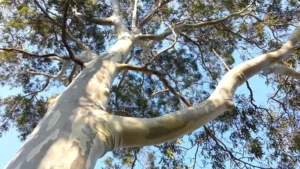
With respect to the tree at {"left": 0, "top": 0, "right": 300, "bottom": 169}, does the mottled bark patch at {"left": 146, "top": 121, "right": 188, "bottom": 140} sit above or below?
below

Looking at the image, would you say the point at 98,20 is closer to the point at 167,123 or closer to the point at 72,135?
the point at 167,123

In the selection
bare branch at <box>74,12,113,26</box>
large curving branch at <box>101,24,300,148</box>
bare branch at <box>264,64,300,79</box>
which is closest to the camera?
large curving branch at <box>101,24,300,148</box>

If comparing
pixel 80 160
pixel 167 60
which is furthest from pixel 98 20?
pixel 80 160

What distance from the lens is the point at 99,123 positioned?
196cm

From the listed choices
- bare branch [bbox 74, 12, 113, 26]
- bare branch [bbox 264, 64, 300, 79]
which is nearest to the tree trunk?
bare branch [bbox 264, 64, 300, 79]

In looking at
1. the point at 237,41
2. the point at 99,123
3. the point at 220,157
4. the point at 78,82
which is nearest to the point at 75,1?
the point at 78,82

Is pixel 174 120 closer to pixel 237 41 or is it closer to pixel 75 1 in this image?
pixel 75 1

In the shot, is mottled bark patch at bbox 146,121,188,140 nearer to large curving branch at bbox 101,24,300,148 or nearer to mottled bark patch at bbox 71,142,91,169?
large curving branch at bbox 101,24,300,148

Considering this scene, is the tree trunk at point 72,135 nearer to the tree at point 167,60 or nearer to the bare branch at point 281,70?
the tree at point 167,60

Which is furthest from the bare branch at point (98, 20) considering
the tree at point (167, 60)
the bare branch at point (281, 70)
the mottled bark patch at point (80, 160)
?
the mottled bark patch at point (80, 160)

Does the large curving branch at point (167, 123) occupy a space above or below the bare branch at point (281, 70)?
below

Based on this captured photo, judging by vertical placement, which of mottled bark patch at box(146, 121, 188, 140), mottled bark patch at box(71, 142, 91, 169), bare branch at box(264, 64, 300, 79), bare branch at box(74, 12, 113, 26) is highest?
bare branch at box(74, 12, 113, 26)

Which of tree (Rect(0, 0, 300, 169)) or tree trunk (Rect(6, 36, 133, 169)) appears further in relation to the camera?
tree (Rect(0, 0, 300, 169))

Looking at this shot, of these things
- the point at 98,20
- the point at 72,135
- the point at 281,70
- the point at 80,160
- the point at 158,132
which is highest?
the point at 98,20
